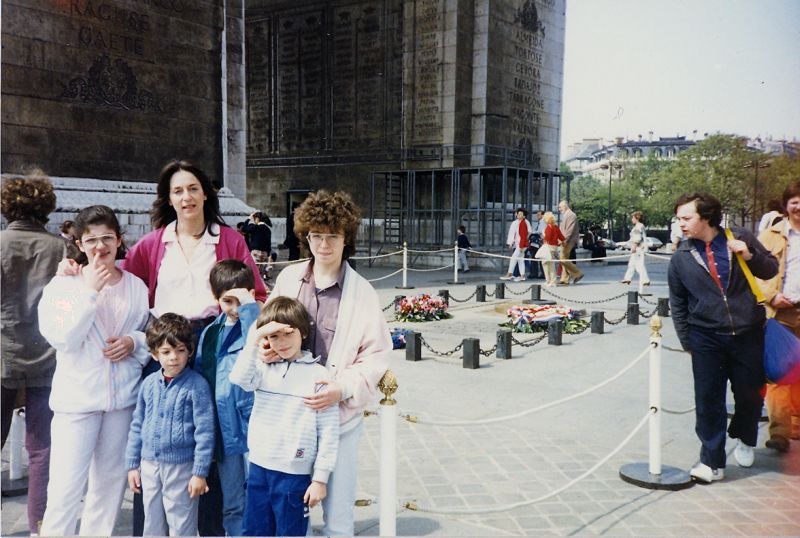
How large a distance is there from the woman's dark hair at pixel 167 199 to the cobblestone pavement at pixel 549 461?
182 cm

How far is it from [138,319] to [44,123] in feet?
27.9

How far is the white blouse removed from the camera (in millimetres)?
Answer: 3521

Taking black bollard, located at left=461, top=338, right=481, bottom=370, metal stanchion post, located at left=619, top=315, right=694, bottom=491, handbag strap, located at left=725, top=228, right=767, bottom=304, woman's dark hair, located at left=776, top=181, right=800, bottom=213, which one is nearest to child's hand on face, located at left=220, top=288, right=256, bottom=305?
metal stanchion post, located at left=619, top=315, right=694, bottom=491

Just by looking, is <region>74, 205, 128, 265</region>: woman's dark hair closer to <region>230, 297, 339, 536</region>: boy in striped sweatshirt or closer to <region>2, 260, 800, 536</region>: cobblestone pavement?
<region>230, 297, 339, 536</region>: boy in striped sweatshirt

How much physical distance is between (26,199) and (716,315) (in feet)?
14.3

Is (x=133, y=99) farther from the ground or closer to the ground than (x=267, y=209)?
farther from the ground

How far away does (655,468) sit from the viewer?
4.61 m

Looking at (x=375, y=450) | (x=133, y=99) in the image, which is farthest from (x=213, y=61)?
(x=375, y=450)

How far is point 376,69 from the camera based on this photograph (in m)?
23.3

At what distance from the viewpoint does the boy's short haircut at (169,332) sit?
10.7 ft

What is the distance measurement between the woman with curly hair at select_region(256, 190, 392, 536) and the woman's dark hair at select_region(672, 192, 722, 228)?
2565mm

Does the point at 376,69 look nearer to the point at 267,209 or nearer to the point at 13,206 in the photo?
the point at 267,209

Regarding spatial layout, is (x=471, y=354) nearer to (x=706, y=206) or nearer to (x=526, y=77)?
(x=706, y=206)

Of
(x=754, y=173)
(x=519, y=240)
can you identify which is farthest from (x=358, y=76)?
(x=754, y=173)
